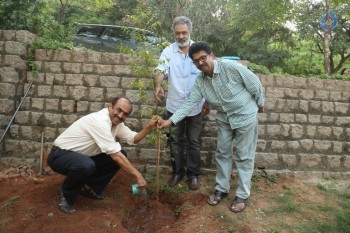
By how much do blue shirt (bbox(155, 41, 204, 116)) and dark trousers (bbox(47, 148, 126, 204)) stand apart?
1.05 m

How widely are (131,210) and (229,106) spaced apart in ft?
5.38

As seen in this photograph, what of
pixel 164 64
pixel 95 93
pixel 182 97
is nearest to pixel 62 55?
pixel 95 93

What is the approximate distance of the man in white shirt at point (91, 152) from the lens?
305cm

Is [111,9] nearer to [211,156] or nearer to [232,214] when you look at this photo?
[211,156]

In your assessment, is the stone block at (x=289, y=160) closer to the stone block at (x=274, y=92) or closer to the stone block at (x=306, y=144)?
the stone block at (x=306, y=144)

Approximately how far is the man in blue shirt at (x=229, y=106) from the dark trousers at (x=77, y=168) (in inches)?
31.7

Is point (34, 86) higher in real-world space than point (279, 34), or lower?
lower

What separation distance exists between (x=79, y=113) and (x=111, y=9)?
9.44 metres

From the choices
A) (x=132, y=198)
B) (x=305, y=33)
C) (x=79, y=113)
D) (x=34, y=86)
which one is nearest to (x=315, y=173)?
(x=132, y=198)

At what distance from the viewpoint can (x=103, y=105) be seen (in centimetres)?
445

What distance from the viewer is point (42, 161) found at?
4.24 m

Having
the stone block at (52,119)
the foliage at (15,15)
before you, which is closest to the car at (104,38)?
the foliage at (15,15)

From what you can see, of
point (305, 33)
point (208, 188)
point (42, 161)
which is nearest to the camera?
point (208, 188)

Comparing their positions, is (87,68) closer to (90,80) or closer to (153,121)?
(90,80)
